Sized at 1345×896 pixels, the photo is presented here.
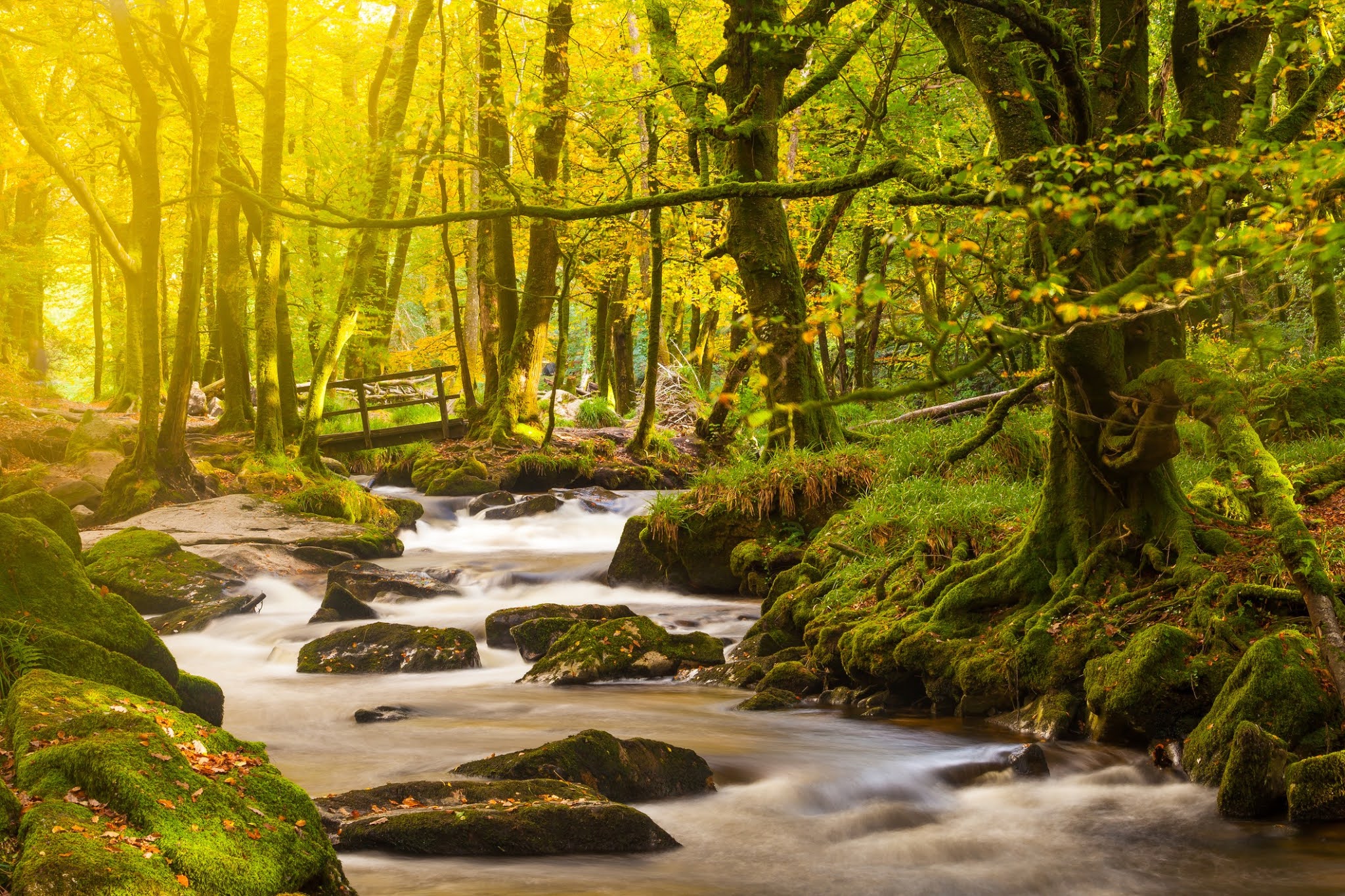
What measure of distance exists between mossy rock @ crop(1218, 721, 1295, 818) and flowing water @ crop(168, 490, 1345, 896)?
13 centimetres

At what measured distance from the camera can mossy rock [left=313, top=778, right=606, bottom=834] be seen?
225 inches

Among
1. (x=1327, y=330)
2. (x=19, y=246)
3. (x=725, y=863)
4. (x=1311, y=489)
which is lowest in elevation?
(x=725, y=863)

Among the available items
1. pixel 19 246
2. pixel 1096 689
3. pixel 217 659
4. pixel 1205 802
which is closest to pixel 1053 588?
pixel 1096 689

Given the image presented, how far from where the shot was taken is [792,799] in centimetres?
687

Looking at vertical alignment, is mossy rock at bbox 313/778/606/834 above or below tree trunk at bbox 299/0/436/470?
below

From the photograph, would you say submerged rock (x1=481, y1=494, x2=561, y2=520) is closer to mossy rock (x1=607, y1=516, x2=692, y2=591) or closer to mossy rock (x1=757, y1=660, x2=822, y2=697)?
mossy rock (x1=607, y1=516, x2=692, y2=591)

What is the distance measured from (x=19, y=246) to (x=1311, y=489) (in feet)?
97.8

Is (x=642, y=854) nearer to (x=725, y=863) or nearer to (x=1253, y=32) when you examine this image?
(x=725, y=863)

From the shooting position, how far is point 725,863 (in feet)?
18.9

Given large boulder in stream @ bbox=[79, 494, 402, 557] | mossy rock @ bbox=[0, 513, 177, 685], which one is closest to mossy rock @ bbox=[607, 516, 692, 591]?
large boulder in stream @ bbox=[79, 494, 402, 557]

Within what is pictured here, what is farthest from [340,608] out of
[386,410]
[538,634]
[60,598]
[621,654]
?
[386,410]

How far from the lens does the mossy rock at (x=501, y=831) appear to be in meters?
5.30

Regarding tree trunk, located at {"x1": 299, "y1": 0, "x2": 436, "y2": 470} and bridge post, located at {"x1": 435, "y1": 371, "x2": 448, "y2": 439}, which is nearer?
tree trunk, located at {"x1": 299, "y1": 0, "x2": 436, "y2": 470}

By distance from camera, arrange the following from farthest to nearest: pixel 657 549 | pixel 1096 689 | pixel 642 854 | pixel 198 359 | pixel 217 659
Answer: pixel 198 359 → pixel 657 549 → pixel 217 659 → pixel 1096 689 → pixel 642 854
